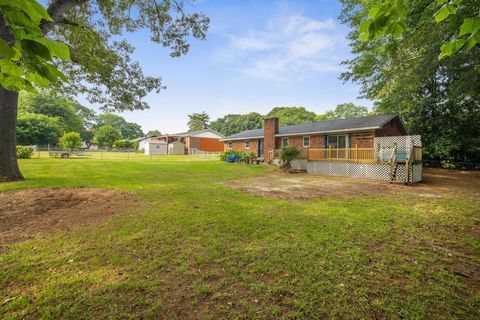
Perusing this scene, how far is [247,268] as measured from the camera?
Result: 271 centimetres

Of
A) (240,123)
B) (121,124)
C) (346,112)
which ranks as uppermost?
(121,124)

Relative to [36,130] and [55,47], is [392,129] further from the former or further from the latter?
[36,130]

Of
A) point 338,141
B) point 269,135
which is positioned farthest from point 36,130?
point 338,141

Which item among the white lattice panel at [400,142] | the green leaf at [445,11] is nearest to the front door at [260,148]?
the white lattice panel at [400,142]

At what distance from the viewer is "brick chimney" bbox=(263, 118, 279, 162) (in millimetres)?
20097

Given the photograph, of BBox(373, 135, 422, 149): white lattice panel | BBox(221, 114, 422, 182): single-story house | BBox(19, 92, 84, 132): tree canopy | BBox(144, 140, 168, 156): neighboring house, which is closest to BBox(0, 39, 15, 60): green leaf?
BBox(221, 114, 422, 182): single-story house

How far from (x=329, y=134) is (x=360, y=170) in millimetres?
5009

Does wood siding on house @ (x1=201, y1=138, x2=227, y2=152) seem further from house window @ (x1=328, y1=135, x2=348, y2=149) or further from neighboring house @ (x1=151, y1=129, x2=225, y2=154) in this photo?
house window @ (x1=328, y1=135, x2=348, y2=149)

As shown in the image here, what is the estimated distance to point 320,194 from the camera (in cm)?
743

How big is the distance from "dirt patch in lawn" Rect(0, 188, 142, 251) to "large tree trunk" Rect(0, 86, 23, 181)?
253cm

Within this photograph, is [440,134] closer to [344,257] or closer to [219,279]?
[344,257]

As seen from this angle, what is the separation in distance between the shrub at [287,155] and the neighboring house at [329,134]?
2.39 meters

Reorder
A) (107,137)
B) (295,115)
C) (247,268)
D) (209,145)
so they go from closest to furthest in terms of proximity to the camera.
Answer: (247,268)
(209,145)
(295,115)
(107,137)

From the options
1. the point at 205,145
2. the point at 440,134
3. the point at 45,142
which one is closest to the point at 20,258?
the point at 440,134
